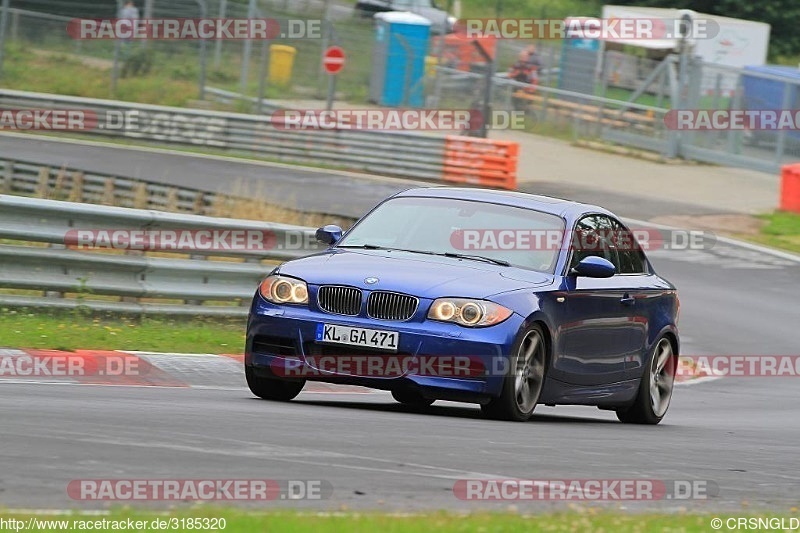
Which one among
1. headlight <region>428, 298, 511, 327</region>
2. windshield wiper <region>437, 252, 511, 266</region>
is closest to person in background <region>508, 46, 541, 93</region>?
windshield wiper <region>437, 252, 511, 266</region>

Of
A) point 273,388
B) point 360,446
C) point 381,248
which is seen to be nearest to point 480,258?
point 381,248

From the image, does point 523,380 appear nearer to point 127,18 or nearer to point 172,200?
point 172,200

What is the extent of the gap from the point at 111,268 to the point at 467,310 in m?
4.85

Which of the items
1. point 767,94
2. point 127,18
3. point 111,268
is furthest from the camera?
point 127,18

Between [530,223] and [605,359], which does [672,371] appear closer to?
[605,359]

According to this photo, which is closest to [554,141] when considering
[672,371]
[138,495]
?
[672,371]

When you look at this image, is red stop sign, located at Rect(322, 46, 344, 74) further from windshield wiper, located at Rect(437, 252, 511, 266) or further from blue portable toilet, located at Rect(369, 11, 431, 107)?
windshield wiper, located at Rect(437, 252, 511, 266)

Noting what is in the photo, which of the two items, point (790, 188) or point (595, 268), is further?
point (790, 188)

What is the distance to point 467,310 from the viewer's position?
9328 mm

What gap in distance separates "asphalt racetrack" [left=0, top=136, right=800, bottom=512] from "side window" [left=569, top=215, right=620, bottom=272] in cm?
116

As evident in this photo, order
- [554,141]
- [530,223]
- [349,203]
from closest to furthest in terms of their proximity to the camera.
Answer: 1. [530,223]
2. [349,203]
3. [554,141]

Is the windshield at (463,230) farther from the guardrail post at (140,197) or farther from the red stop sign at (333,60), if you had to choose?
the red stop sign at (333,60)

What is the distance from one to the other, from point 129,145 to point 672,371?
2307 centimetres

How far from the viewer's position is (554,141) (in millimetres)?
38750
